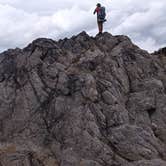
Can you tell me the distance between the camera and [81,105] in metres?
30.0

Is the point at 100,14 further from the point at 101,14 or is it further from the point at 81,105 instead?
the point at 81,105

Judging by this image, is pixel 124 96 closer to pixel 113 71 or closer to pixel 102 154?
pixel 113 71

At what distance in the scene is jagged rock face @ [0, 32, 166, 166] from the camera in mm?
27641

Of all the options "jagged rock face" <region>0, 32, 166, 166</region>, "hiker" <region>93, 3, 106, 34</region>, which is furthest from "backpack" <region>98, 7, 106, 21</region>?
"jagged rock face" <region>0, 32, 166, 166</region>

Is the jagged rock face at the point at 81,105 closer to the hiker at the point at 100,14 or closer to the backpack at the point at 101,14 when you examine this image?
the hiker at the point at 100,14

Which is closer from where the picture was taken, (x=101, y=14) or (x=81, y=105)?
(x=81, y=105)

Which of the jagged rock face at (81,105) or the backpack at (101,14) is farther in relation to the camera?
the backpack at (101,14)

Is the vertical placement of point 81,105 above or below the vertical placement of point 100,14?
below

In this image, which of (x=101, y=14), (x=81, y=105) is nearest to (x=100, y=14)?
(x=101, y=14)

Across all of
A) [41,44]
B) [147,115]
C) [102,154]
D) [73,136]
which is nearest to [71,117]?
[73,136]

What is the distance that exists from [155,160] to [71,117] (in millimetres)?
6773

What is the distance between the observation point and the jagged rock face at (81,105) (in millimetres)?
27641

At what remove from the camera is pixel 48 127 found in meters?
29.8

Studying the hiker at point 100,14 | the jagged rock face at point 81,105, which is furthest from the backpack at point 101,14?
the jagged rock face at point 81,105
